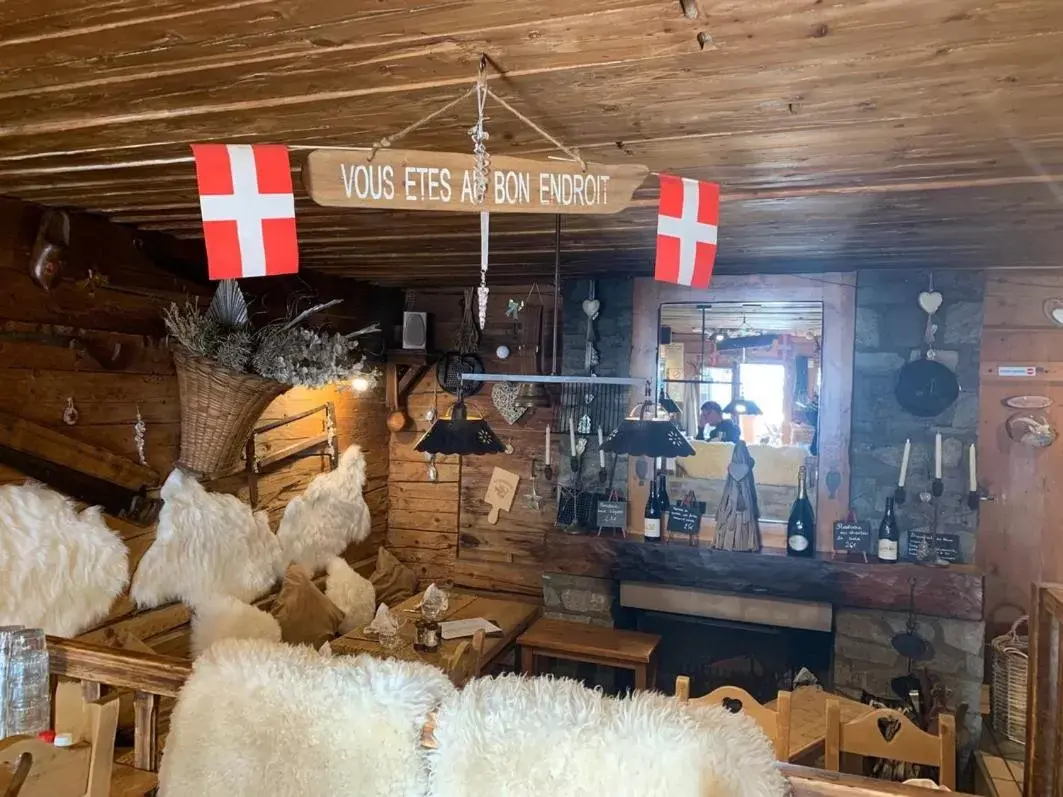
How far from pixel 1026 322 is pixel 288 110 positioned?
155 inches

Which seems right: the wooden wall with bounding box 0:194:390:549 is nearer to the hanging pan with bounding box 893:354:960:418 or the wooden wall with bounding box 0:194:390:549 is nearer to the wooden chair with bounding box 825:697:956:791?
the wooden chair with bounding box 825:697:956:791

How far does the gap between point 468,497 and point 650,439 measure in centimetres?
217

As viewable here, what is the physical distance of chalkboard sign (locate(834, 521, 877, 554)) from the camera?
3787mm

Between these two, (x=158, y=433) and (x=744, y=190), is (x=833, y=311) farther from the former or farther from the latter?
(x=158, y=433)

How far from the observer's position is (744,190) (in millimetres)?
2365

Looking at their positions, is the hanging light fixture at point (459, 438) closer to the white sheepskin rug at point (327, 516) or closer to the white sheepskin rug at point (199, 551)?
the white sheepskin rug at point (199, 551)

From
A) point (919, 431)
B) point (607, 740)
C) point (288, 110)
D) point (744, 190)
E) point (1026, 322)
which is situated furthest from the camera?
point (1026, 322)

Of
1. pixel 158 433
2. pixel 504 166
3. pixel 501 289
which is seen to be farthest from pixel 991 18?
pixel 501 289

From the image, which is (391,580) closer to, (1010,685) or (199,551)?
(199,551)

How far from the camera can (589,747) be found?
1.54 m

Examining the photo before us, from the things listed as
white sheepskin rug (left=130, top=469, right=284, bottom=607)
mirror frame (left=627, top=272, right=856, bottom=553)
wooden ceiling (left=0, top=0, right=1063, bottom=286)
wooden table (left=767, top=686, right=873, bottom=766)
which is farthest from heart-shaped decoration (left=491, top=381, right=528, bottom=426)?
wooden table (left=767, top=686, right=873, bottom=766)

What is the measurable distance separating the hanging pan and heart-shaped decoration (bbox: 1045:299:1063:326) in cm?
75

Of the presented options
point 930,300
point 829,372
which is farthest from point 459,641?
point 930,300

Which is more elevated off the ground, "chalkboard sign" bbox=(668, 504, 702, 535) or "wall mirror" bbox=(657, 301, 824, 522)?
"wall mirror" bbox=(657, 301, 824, 522)
